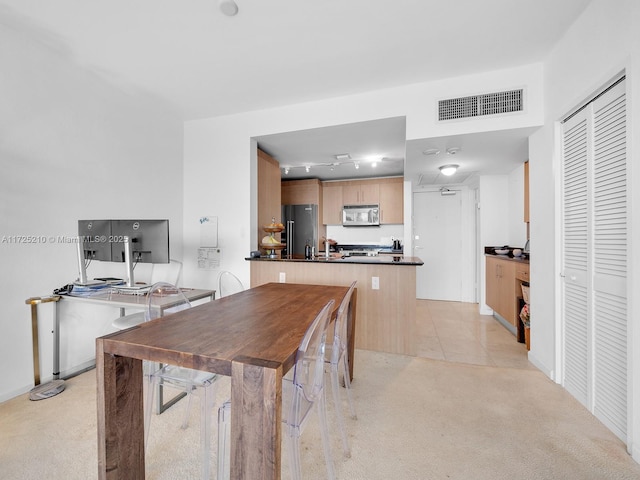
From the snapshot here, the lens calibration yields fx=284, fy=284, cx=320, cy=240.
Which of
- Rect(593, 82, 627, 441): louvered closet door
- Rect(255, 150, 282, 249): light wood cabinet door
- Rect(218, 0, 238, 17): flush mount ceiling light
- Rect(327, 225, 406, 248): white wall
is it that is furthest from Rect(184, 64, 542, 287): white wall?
Rect(327, 225, 406, 248): white wall

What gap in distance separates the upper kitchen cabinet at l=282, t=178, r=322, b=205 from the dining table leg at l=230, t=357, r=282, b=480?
4718mm

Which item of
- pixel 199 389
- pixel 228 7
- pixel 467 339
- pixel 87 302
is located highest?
pixel 228 7

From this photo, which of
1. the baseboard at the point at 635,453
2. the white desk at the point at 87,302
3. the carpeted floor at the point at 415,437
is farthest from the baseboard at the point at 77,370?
the baseboard at the point at 635,453

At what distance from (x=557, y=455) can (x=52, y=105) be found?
4129mm

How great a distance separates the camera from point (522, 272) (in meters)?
3.13

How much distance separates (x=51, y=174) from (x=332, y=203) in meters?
4.18

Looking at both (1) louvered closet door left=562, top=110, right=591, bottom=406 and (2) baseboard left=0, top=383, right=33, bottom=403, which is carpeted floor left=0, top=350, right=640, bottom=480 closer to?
(2) baseboard left=0, top=383, right=33, bottom=403

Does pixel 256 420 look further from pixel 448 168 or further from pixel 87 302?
pixel 448 168

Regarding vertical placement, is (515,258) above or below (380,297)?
above

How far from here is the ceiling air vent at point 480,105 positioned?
8.14ft

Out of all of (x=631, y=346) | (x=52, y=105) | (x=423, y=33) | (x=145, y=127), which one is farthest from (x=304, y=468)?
(x=145, y=127)

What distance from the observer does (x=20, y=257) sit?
210cm

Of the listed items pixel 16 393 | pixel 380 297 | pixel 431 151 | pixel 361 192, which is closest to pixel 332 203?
pixel 361 192

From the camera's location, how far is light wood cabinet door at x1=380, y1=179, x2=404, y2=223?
17.3 feet
